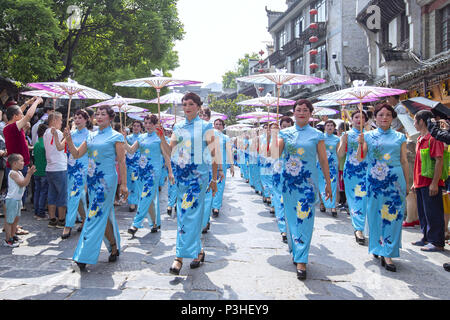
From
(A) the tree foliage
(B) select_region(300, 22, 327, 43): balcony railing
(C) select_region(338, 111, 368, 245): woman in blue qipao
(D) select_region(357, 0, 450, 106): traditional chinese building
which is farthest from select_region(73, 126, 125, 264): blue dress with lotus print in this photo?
(B) select_region(300, 22, 327, 43): balcony railing

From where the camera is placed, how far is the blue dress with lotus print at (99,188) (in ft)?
14.0

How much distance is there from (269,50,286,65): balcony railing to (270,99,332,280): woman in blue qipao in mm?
26364

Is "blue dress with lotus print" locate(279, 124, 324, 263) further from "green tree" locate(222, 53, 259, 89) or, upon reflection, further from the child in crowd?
"green tree" locate(222, 53, 259, 89)

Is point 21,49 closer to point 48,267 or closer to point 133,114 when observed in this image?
point 133,114

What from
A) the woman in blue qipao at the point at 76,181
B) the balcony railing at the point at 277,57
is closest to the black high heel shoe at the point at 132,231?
the woman in blue qipao at the point at 76,181

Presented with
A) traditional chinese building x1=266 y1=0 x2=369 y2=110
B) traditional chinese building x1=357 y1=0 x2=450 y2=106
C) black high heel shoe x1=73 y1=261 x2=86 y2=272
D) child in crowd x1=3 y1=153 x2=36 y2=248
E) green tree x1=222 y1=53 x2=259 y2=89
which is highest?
green tree x1=222 y1=53 x2=259 y2=89

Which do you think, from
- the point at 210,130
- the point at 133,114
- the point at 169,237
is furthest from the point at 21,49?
Result: the point at 210,130

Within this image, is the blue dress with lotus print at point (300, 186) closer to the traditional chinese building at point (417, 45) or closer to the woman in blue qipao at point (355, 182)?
the woman in blue qipao at point (355, 182)

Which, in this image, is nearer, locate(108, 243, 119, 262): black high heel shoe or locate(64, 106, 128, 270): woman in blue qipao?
locate(64, 106, 128, 270): woman in blue qipao

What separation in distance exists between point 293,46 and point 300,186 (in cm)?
2432

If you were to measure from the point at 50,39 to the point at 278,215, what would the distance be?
7.80 metres

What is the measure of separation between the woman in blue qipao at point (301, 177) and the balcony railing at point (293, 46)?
22.9 m

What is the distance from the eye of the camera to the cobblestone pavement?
3664mm

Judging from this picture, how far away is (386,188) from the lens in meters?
4.70
